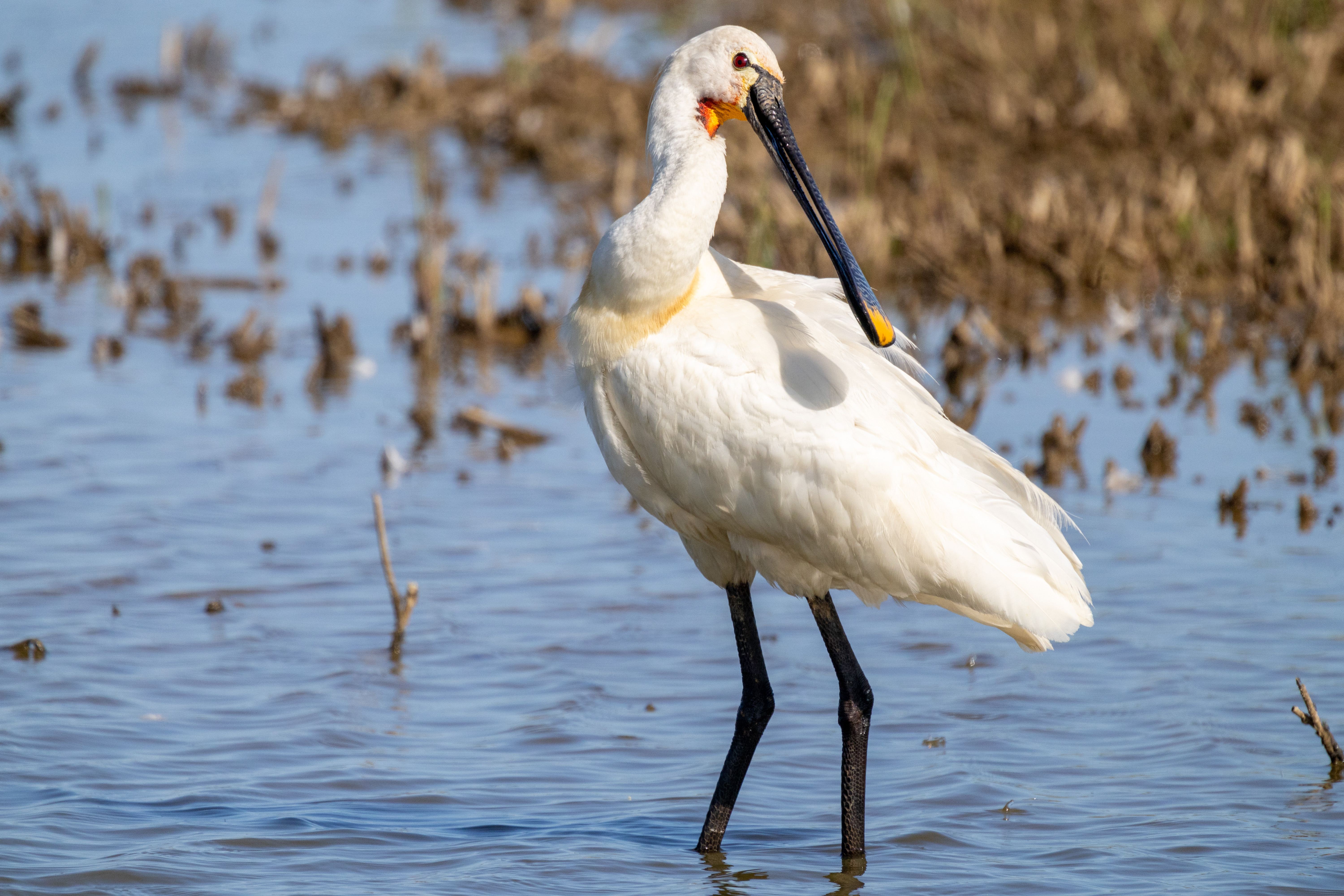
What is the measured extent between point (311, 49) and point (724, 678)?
13.3 meters

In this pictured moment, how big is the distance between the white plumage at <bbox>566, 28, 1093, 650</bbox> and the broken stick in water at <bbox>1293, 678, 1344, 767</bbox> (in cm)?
58

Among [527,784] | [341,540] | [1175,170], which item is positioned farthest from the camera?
[1175,170]

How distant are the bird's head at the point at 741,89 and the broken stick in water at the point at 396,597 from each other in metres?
1.80

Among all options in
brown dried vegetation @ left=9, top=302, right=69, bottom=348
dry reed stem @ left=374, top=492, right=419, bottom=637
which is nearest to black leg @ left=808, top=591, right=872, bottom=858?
dry reed stem @ left=374, top=492, right=419, bottom=637

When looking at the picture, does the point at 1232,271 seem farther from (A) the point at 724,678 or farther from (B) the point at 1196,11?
(A) the point at 724,678

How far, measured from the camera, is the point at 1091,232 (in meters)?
9.08

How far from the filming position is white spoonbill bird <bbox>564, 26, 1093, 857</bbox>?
389cm

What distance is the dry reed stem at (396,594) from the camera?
529 cm

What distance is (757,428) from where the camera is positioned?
12.8ft

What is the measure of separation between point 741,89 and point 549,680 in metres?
2.11

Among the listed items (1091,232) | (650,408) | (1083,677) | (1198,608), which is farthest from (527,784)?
(1091,232)

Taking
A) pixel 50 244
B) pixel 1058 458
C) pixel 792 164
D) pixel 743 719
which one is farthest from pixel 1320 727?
pixel 50 244

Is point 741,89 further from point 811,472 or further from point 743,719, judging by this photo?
→ point 743,719

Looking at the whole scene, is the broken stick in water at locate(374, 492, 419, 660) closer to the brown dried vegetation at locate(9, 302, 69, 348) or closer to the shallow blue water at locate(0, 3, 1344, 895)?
the shallow blue water at locate(0, 3, 1344, 895)
